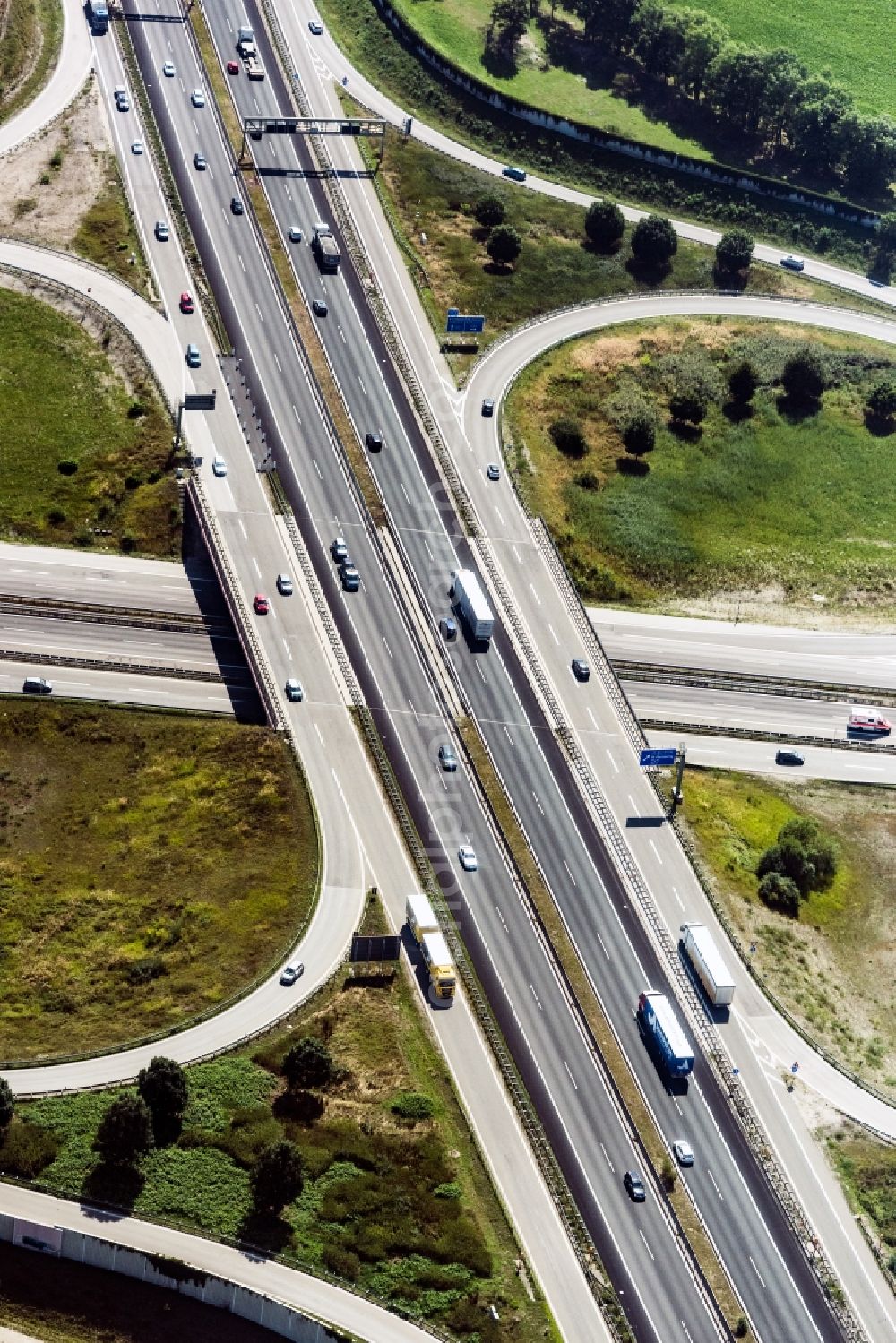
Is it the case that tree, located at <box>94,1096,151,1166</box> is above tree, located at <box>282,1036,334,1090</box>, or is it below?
below

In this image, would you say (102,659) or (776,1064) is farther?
(102,659)

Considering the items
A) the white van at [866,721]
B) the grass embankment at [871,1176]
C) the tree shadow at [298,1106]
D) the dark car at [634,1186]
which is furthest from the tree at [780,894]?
the tree shadow at [298,1106]

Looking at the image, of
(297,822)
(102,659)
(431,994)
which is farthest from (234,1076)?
(102,659)

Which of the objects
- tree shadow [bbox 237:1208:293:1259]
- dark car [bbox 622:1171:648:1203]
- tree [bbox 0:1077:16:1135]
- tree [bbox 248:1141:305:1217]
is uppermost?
tree [bbox 0:1077:16:1135]

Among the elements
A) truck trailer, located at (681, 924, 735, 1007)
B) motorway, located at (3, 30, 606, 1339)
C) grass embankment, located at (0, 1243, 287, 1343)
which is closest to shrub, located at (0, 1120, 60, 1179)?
motorway, located at (3, 30, 606, 1339)

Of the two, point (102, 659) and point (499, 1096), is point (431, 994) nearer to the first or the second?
point (499, 1096)

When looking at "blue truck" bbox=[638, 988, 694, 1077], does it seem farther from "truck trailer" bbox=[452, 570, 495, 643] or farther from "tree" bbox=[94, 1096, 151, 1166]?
"truck trailer" bbox=[452, 570, 495, 643]
